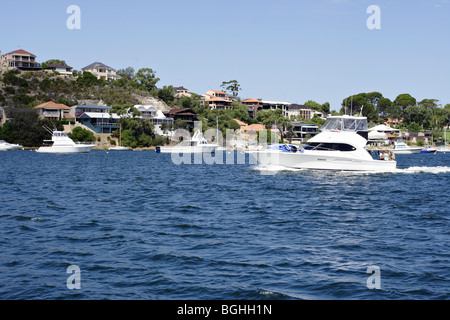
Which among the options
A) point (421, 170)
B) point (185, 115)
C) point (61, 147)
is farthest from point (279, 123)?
point (421, 170)

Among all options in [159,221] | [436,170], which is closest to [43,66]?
[436,170]

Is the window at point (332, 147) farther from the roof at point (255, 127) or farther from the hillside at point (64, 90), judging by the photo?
the hillside at point (64, 90)

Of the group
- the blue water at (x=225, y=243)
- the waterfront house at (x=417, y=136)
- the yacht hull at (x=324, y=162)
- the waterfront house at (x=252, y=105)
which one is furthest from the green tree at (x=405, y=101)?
the blue water at (x=225, y=243)

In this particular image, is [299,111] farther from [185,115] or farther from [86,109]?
[86,109]

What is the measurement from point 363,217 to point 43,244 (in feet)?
47.0

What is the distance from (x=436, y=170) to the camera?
52094 millimetres

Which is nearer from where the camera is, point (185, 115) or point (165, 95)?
point (185, 115)

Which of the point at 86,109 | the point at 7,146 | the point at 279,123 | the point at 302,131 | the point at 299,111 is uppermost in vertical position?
the point at 299,111

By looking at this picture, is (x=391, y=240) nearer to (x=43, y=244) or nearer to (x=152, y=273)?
(x=152, y=273)

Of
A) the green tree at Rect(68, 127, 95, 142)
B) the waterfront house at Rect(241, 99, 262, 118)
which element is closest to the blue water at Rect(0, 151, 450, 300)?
the green tree at Rect(68, 127, 95, 142)

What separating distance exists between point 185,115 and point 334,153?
89674mm

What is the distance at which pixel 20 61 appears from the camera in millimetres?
154750

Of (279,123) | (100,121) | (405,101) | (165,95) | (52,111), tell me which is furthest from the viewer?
(405,101)

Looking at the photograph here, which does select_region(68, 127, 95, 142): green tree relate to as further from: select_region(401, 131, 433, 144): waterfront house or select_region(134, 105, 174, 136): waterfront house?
select_region(401, 131, 433, 144): waterfront house
